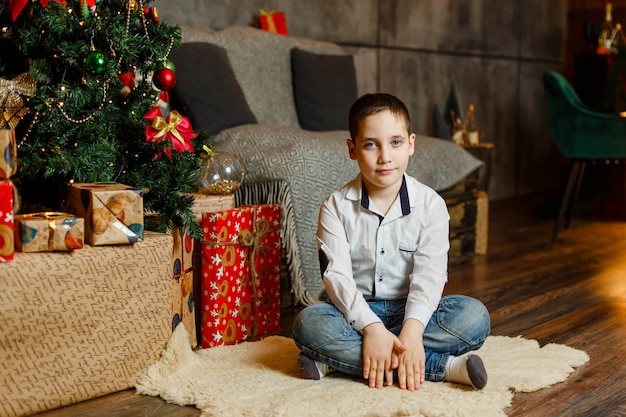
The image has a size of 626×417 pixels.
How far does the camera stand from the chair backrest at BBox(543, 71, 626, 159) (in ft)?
12.7

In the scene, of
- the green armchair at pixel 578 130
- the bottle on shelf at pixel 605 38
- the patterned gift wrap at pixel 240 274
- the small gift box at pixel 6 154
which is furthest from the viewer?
the bottle on shelf at pixel 605 38

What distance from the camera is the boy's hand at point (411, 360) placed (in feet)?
5.61

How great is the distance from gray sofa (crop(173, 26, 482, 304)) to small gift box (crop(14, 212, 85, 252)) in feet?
3.27

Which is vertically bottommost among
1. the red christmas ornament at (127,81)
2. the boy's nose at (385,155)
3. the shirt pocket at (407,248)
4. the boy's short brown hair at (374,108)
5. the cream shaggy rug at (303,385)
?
the cream shaggy rug at (303,385)

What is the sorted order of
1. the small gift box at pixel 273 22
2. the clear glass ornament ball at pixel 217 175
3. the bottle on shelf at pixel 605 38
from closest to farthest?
1. the clear glass ornament ball at pixel 217 175
2. the small gift box at pixel 273 22
3. the bottle on shelf at pixel 605 38

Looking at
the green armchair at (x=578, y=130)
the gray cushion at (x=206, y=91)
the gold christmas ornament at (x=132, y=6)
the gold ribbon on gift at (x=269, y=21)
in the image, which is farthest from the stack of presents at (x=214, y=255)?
the green armchair at (x=578, y=130)

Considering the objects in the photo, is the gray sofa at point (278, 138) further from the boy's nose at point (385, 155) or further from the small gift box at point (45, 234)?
the small gift box at point (45, 234)

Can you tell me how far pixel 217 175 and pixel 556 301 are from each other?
4.14ft

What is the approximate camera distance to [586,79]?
5301mm

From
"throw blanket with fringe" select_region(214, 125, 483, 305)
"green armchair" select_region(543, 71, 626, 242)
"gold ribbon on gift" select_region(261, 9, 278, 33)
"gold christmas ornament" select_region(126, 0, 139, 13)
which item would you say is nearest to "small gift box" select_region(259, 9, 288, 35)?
"gold ribbon on gift" select_region(261, 9, 278, 33)

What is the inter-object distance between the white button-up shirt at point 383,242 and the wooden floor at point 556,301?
0.38 m

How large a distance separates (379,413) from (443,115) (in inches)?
137

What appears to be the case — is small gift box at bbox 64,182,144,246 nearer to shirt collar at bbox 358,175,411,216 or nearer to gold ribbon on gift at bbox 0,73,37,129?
gold ribbon on gift at bbox 0,73,37,129

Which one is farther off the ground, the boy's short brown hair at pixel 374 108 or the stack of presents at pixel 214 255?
the boy's short brown hair at pixel 374 108
